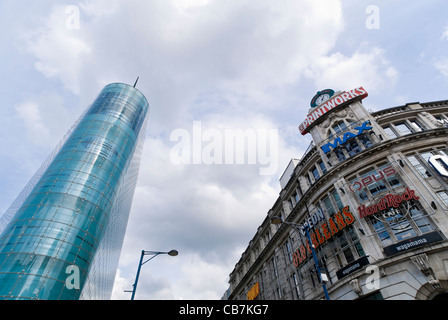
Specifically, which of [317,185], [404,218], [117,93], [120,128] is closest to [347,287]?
[404,218]

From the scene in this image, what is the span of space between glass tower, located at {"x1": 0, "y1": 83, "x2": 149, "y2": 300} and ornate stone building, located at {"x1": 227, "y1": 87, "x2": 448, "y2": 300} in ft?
128

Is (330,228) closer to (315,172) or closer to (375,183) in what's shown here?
(375,183)

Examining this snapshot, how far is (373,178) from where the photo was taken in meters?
22.2

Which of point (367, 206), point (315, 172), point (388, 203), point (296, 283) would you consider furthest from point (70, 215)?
point (388, 203)

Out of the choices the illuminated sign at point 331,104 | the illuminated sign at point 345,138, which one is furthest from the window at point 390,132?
the illuminated sign at point 331,104

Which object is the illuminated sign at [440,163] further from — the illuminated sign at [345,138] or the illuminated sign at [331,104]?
the illuminated sign at [331,104]

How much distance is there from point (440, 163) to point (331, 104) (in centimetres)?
1281

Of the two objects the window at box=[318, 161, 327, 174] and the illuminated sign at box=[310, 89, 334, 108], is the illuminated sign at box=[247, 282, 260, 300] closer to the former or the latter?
the window at box=[318, 161, 327, 174]

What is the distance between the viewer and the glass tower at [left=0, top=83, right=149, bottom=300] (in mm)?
43750

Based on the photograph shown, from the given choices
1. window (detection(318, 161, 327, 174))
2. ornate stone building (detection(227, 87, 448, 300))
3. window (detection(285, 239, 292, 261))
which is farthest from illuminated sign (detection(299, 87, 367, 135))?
window (detection(285, 239, 292, 261))

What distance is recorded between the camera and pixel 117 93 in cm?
8131

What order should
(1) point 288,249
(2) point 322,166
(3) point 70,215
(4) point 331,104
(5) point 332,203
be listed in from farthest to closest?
1. (3) point 70,215
2. (1) point 288,249
3. (4) point 331,104
4. (2) point 322,166
5. (5) point 332,203

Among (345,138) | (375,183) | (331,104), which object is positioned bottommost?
(375,183)

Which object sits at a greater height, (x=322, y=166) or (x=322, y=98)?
(x=322, y=98)
